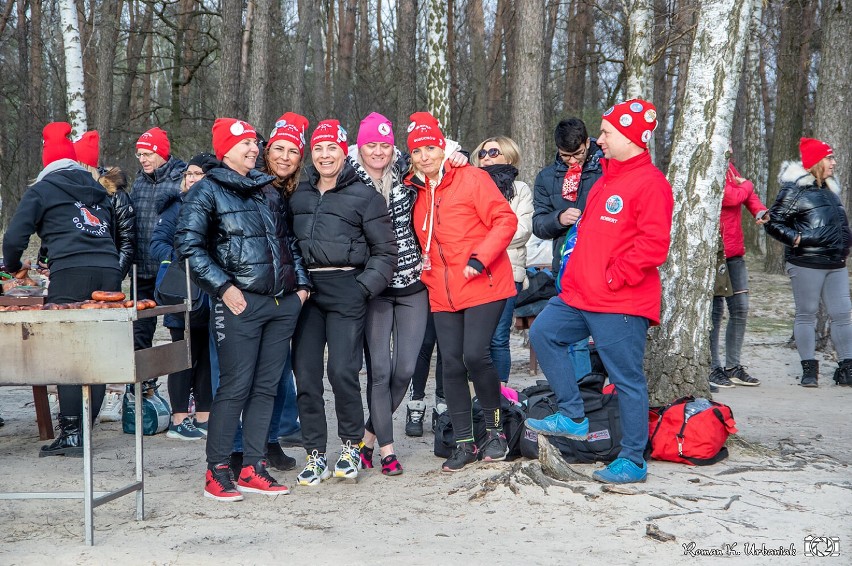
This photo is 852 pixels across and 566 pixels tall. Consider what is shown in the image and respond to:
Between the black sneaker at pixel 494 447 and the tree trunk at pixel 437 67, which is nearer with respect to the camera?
the black sneaker at pixel 494 447

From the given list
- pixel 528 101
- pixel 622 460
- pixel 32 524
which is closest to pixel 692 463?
pixel 622 460

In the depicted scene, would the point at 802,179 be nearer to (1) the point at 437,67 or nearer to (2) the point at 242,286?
(2) the point at 242,286

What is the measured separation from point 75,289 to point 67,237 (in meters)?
0.35

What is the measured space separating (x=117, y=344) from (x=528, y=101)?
786 centimetres

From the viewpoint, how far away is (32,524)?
14.8 ft

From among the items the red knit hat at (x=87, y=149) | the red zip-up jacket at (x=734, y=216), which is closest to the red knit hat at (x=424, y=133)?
the red knit hat at (x=87, y=149)

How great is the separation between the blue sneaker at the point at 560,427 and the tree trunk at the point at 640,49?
7670 mm

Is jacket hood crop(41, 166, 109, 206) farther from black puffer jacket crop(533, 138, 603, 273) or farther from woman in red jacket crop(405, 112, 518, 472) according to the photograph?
black puffer jacket crop(533, 138, 603, 273)

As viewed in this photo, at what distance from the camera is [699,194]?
589 cm

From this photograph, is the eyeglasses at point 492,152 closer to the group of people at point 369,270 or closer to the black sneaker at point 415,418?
the group of people at point 369,270

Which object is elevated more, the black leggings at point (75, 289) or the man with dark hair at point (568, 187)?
the man with dark hair at point (568, 187)

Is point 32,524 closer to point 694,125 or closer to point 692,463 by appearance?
point 692,463

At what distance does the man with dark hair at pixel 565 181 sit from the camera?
5.93m

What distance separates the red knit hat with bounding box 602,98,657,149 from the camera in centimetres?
479
